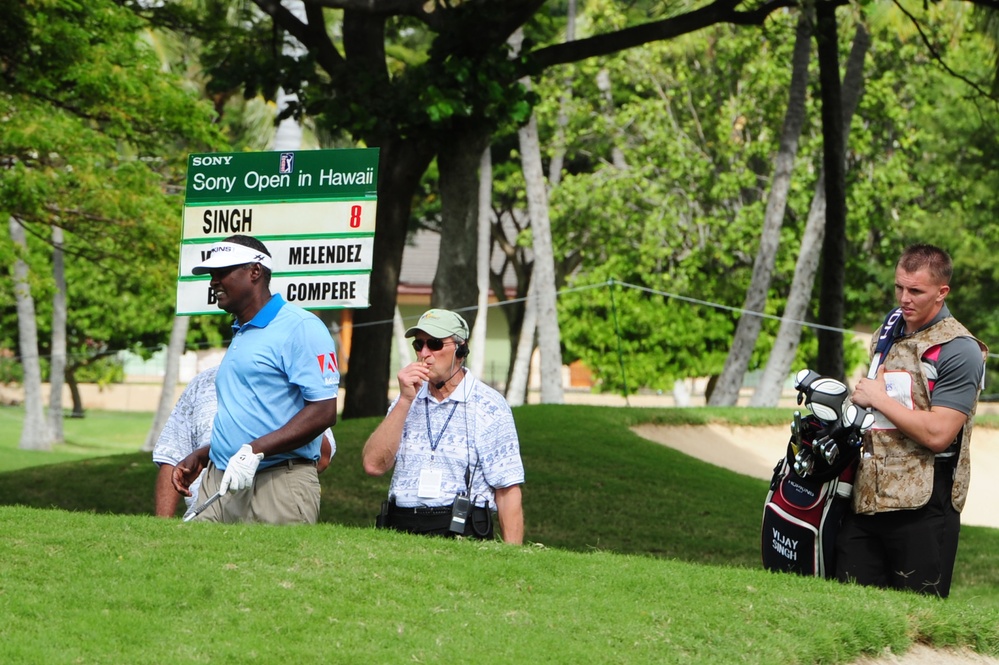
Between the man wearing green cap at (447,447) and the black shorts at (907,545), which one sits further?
the man wearing green cap at (447,447)

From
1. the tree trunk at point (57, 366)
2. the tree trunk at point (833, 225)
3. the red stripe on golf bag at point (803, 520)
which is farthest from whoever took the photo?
the tree trunk at point (57, 366)

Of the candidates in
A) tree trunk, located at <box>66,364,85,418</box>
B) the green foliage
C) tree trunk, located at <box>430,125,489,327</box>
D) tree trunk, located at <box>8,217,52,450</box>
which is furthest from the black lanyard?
tree trunk, located at <box>66,364,85,418</box>

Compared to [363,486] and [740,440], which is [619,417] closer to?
[740,440]

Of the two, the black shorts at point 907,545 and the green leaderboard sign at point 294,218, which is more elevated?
the green leaderboard sign at point 294,218

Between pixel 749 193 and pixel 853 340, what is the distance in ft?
13.9

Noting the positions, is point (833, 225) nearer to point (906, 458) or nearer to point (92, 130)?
point (92, 130)

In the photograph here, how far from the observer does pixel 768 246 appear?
23812 mm

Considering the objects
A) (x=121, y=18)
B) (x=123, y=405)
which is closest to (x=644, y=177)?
(x=123, y=405)

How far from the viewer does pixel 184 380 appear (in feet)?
147

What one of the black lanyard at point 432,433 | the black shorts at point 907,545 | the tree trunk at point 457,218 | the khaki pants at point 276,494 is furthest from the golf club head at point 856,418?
the tree trunk at point 457,218

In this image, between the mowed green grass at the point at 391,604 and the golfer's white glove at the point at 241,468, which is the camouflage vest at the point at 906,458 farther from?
the golfer's white glove at the point at 241,468

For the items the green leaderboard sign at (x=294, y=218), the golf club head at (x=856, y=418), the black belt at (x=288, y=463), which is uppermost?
the green leaderboard sign at (x=294, y=218)

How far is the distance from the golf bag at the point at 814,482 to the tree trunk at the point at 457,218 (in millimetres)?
8402

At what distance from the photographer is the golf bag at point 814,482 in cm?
555
